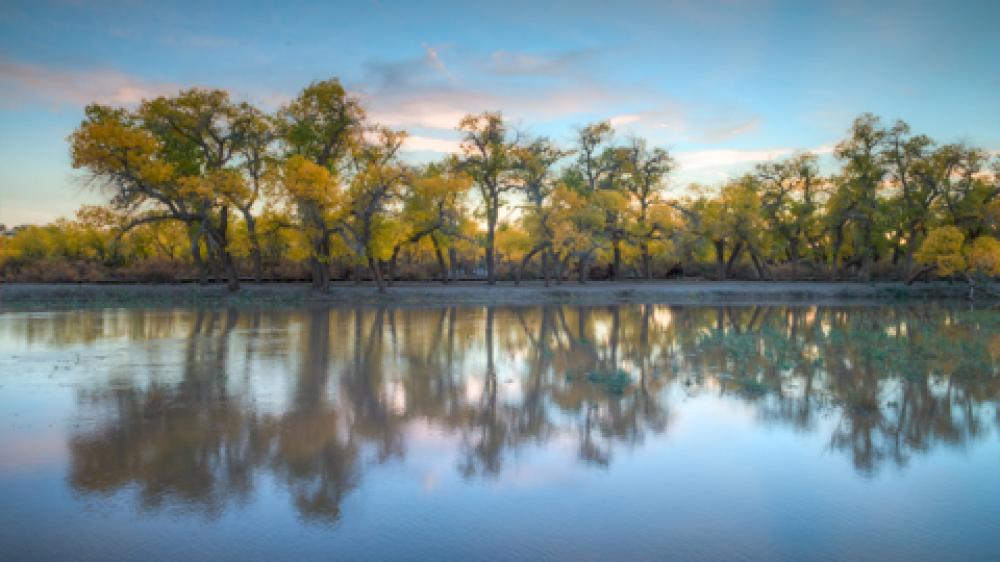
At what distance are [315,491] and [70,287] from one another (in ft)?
156

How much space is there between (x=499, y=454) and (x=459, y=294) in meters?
36.9

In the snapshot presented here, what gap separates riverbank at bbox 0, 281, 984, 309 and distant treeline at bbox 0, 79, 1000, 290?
195 centimetres

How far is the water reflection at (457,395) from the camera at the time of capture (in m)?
8.21

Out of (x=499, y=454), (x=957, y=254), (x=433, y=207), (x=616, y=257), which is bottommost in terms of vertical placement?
(x=499, y=454)

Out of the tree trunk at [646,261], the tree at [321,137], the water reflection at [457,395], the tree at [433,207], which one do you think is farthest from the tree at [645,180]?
the water reflection at [457,395]

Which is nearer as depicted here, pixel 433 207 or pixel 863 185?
pixel 433 207

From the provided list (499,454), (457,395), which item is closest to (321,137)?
(457,395)

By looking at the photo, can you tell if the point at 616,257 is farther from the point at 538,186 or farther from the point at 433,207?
the point at 433,207

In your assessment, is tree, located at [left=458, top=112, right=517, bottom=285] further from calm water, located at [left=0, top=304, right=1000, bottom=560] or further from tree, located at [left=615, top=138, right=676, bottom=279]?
calm water, located at [left=0, top=304, right=1000, bottom=560]

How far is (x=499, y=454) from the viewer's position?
872cm

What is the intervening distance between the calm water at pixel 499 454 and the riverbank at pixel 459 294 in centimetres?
2431

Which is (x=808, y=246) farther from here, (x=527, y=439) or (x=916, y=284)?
(x=527, y=439)

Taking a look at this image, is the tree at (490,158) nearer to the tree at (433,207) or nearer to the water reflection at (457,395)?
the tree at (433,207)

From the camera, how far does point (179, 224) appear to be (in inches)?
2067
